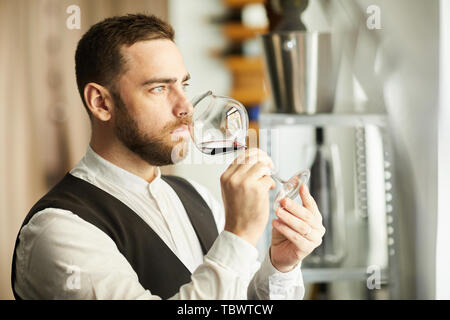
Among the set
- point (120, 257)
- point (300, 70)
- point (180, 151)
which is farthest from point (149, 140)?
point (300, 70)

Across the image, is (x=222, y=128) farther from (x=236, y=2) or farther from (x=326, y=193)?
(x=236, y=2)

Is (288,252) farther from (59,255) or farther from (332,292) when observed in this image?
(332,292)

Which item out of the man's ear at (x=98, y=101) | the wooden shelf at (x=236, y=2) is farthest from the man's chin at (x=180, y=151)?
the wooden shelf at (x=236, y=2)

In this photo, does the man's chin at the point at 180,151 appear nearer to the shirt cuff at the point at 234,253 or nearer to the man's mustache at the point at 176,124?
the man's mustache at the point at 176,124

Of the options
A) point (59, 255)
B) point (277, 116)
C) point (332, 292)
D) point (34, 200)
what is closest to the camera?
point (59, 255)

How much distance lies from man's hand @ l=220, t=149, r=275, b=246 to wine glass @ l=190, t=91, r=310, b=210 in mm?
53

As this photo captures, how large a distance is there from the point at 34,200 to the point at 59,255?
0.55ft

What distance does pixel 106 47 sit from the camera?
0.71 metres

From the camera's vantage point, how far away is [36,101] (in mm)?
909

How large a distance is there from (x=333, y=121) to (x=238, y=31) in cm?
100

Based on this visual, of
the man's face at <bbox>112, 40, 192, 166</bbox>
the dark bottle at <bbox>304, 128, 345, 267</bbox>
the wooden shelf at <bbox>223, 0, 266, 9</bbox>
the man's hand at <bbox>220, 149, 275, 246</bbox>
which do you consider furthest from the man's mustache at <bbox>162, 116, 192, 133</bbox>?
the wooden shelf at <bbox>223, 0, 266, 9</bbox>

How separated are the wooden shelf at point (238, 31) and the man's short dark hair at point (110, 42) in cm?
122
